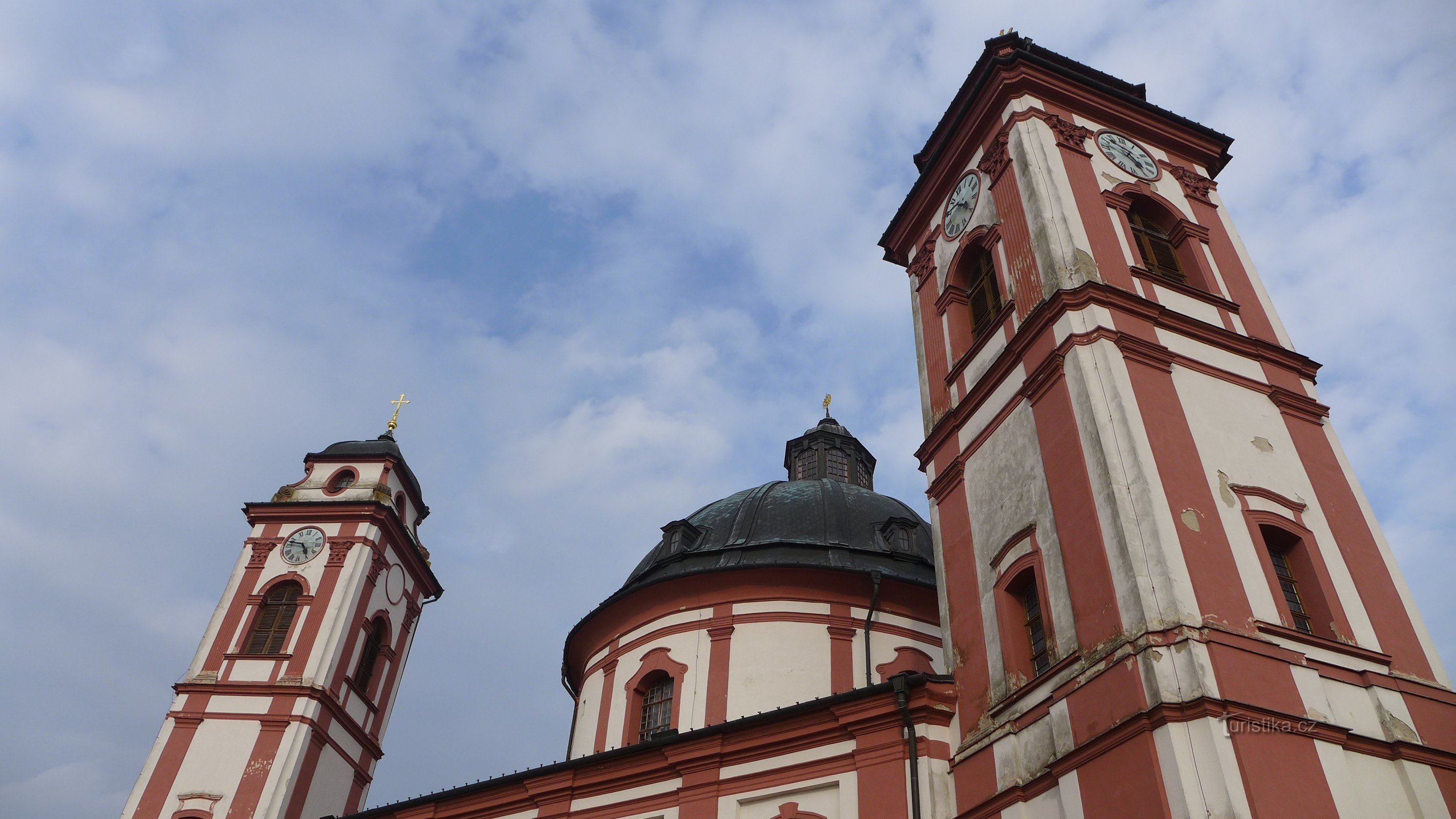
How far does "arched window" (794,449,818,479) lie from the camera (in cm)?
2944

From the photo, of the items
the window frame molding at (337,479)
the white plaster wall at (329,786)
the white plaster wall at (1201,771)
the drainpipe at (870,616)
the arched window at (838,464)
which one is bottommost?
the white plaster wall at (1201,771)

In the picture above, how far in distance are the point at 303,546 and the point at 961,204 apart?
1766 centimetres

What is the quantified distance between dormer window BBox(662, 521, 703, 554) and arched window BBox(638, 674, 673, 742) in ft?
9.47

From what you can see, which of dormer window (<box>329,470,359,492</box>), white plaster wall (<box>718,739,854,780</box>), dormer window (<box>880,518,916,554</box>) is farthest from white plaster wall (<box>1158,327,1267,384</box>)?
dormer window (<box>329,470,359,492</box>)

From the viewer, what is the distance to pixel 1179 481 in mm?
11680

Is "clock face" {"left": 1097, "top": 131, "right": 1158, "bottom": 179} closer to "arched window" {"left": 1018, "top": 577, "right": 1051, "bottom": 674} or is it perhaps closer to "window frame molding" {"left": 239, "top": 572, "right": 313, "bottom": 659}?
"arched window" {"left": 1018, "top": 577, "right": 1051, "bottom": 674}

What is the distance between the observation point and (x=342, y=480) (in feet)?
90.3

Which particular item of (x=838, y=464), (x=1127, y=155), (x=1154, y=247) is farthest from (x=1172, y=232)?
(x=838, y=464)

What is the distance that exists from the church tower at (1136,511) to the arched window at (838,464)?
36.6 ft

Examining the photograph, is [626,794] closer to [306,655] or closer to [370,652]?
[306,655]

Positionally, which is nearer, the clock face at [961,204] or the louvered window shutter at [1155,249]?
the louvered window shutter at [1155,249]

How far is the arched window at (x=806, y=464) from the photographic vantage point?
96.6 feet

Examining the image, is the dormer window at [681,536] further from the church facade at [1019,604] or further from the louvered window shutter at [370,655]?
the louvered window shutter at [370,655]

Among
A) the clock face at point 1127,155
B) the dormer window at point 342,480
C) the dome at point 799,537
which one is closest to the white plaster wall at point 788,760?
the dome at point 799,537
